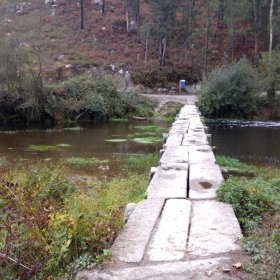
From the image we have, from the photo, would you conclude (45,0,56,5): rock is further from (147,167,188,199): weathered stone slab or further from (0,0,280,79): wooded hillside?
(147,167,188,199): weathered stone slab

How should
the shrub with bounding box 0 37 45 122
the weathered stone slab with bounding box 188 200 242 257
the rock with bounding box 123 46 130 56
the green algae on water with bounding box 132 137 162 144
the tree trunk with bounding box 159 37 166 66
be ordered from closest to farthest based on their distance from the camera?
the weathered stone slab with bounding box 188 200 242 257 → the green algae on water with bounding box 132 137 162 144 → the shrub with bounding box 0 37 45 122 → the tree trunk with bounding box 159 37 166 66 → the rock with bounding box 123 46 130 56

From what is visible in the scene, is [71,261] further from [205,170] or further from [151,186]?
[205,170]

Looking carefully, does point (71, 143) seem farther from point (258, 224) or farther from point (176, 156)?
point (258, 224)

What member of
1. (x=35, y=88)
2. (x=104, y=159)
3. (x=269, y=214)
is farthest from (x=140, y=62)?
(x=269, y=214)

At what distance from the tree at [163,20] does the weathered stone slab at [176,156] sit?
3716 centimetres

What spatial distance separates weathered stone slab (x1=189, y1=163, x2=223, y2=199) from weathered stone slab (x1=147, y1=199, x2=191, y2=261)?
25.6 inches

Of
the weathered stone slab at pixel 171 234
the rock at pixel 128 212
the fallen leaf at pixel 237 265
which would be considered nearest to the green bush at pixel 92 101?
the rock at pixel 128 212

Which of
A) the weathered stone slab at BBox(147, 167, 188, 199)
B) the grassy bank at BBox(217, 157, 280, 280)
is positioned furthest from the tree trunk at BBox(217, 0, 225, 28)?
the grassy bank at BBox(217, 157, 280, 280)

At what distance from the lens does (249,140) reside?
23.2m

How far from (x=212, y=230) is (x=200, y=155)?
603cm

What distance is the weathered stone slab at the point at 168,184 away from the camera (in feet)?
22.3

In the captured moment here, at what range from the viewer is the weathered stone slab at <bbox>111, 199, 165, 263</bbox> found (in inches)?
170

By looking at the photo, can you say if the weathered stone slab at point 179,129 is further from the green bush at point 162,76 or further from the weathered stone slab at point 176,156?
the green bush at point 162,76

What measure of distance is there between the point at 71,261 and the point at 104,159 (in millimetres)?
13422
